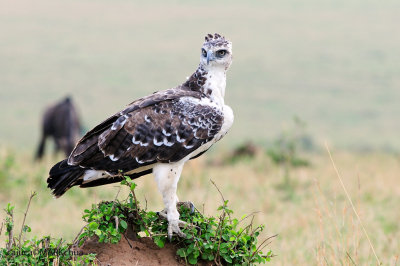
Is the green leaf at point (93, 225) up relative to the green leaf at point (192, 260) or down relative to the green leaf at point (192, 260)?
up

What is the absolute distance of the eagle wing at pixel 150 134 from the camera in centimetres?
557

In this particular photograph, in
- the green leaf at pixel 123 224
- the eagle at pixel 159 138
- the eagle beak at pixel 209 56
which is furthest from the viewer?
the eagle beak at pixel 209 56

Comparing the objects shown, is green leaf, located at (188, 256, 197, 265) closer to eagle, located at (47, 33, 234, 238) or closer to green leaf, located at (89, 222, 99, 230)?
eagle, located at (47, 33, 234, 238)

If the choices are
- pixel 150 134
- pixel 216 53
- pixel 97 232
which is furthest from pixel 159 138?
pixel 97 232

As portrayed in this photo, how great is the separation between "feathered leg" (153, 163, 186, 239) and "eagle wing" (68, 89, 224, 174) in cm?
8

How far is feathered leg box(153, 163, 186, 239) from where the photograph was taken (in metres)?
5.45

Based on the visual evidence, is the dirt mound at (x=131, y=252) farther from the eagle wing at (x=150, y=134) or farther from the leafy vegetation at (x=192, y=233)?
the eagle wing at (x=150, y=134)

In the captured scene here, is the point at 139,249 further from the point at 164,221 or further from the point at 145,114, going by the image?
the point at 145,114

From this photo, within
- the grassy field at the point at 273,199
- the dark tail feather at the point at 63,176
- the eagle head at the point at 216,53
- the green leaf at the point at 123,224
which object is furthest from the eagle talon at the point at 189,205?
the grassy field at the point at 273,199

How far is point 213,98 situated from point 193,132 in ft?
1.26

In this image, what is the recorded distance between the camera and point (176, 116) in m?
5.67

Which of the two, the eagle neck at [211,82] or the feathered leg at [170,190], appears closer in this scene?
the feathered leg at [170,190]

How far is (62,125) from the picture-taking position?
16.5 metres

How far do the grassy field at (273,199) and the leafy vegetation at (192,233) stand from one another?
2.19 metres
